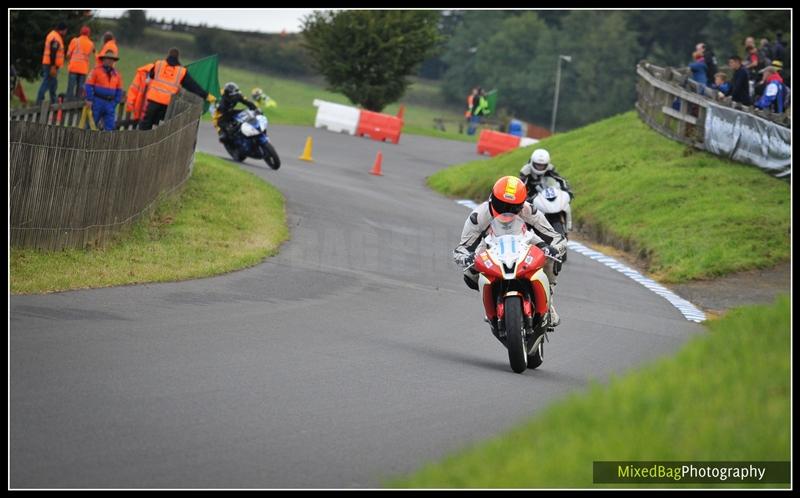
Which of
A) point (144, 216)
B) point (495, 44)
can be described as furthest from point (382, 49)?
point (495, 44)

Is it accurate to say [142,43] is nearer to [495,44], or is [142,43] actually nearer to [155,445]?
[495,44]

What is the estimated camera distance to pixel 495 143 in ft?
152

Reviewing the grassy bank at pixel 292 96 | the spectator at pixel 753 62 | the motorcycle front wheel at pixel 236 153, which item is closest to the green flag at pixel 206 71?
the motorcycle front wheel at pixel 236 153

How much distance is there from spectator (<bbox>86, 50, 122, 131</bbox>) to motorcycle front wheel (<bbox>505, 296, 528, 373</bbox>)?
43.1ft

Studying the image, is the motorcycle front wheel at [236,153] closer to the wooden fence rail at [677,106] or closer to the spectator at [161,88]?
the spectator at [161,88]

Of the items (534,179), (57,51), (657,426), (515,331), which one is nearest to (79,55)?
(57,51)

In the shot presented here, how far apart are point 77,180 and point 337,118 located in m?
33.3

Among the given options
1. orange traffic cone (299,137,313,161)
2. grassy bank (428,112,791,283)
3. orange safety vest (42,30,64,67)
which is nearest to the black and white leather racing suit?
grassy bank (428,112,791,283)

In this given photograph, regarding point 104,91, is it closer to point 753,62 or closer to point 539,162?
point 539,162

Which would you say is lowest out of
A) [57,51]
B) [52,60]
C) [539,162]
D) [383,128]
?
[383,128]

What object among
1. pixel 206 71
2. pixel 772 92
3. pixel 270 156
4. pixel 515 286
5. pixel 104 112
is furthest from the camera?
pixel 206 71

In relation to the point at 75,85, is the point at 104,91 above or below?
above

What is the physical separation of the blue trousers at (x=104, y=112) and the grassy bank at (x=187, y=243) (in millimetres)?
1627

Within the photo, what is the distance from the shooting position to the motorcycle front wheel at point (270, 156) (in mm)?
28297
